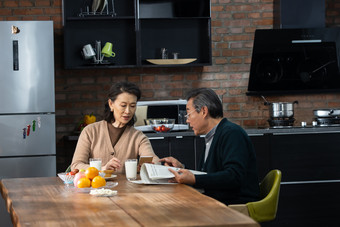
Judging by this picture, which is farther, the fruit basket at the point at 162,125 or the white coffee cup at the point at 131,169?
the fruit basket at the point at 162,125

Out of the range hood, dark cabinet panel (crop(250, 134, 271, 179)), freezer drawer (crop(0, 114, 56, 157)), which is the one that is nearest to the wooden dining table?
freezer drawer (crop(0, 114, 56, 157))

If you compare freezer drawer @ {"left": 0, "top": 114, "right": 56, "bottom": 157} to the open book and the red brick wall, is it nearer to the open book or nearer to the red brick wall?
the red brick wall

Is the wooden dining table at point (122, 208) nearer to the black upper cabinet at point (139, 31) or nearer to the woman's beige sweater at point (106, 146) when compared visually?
the woman's beige sweater at point (106, 146)

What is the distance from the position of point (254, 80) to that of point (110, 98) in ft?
8.38

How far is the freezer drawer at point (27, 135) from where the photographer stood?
4.93m

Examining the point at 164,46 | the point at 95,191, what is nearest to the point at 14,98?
the point at 164,46

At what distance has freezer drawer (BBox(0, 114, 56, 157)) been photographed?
4930mm

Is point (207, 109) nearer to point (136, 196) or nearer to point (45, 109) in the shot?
point (136, 196)

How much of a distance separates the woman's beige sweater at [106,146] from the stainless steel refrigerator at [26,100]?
5.34 ft

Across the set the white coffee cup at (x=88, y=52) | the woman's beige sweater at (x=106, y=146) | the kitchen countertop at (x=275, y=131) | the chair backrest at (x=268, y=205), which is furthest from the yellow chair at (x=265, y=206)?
the white coffee cup at (x=88, y=52)

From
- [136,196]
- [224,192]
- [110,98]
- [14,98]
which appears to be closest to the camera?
[136,196]

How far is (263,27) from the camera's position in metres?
5.82

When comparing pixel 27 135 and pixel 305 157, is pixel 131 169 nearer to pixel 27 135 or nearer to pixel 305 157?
pixel 27 135

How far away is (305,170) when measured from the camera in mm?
5102
